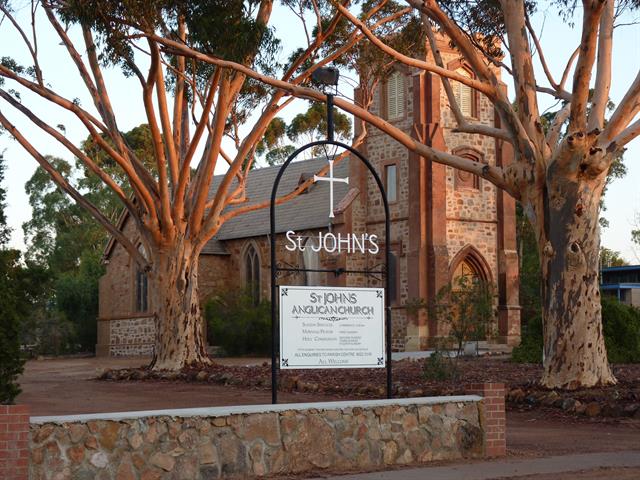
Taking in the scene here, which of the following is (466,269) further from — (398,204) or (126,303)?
(126,303)

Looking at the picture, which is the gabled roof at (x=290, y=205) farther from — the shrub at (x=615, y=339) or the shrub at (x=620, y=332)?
the shrub at (x=620, y=332)

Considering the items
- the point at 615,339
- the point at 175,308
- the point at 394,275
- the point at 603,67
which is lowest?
the point at 615,339

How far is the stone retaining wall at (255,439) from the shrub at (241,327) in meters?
27.5

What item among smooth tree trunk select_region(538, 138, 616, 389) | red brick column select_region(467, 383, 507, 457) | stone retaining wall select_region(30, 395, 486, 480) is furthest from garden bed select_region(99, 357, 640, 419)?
stone retaining wall select_region(30, 395, 486, 480)

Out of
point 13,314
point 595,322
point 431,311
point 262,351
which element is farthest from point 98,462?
point 262,351

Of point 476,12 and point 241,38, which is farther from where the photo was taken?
point 476,12

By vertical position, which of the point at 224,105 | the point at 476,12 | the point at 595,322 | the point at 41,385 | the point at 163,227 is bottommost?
the point at 41,385

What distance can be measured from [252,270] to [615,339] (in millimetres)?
21814

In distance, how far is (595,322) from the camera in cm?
1873

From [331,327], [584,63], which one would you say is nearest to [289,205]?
[584,63]

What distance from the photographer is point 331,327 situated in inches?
493

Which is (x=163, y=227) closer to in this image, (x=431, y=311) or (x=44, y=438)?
(x=431, y=311)

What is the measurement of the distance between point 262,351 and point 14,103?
17.5 meters

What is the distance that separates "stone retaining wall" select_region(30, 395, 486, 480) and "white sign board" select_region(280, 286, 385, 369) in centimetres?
82
